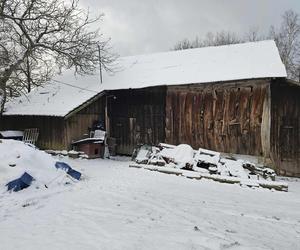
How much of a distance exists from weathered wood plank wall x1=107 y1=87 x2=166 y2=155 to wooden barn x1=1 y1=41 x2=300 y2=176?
0.16 feet

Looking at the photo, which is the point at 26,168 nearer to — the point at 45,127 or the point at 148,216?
the point at 148,216

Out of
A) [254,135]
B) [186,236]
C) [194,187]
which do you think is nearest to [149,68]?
[254,135]

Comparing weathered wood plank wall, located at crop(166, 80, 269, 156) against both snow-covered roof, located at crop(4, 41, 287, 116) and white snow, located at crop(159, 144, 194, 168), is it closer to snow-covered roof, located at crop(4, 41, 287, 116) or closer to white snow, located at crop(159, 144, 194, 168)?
snow-covered roof, located at crop(4, 41, 287, 116)

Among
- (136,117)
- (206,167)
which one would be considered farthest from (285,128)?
(136,117)

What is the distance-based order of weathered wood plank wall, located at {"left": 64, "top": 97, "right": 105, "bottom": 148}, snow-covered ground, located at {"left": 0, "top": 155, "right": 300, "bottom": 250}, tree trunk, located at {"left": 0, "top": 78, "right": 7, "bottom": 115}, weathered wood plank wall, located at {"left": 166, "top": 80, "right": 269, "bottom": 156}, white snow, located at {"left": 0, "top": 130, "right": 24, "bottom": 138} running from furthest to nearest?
white snow, located at {"left": 0, "top": 130, "right": 24, "bottom": 138}
tree trunk, located at {"left": 0, "top": 78, "right": 7, "bottom": 115}
weathered wood plank wall, located at {"left": 64, "top": 97, "right": 105, "bottom": 148}
weathered wood plank wall, located at {"left": 166, "top": 80, "right": 269, "bottom": 156}
snow-covered ground, located at {"left": 0, "top": 155, "right": 300, "bottom": 250}

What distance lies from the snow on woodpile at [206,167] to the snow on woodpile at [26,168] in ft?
12.1

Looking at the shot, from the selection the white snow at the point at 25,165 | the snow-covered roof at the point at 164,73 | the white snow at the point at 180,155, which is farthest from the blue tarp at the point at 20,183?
the snow-covered roof at the point at 164,73

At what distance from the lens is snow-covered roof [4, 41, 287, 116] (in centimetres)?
1471

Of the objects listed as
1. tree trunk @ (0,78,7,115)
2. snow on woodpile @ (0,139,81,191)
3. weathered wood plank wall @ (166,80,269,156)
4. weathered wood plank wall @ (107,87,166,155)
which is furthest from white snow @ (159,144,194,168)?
tree trunk @ (0,78,7,115)

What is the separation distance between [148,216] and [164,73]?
11.0 metres

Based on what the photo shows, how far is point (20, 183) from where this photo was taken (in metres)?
8.42

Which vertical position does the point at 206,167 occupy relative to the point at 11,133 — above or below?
below

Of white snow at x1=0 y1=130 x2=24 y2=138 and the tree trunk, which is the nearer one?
the tree trunk

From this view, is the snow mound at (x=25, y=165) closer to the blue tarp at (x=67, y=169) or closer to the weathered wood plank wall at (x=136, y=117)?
the blue tarp at (x=67, y=169)
